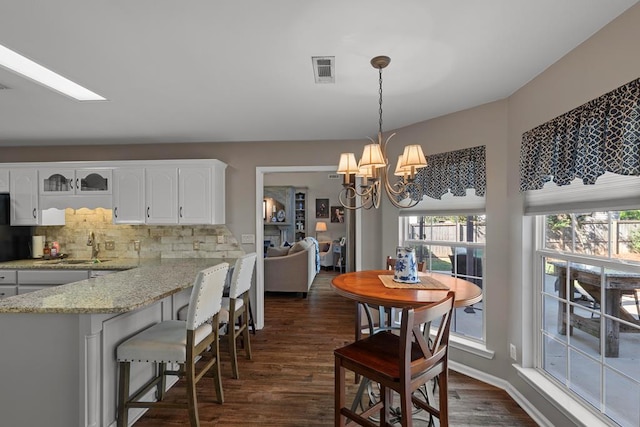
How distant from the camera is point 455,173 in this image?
276cm

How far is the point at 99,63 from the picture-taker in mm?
1922

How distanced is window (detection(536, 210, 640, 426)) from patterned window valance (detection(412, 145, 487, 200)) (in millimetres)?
571

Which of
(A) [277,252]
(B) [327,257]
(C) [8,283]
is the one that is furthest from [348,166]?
(B) [327,257]

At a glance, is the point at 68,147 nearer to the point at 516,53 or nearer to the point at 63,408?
the point at 63,408

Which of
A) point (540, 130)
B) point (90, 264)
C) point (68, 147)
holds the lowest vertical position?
point (90, 264)

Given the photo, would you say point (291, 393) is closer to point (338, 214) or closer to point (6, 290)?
point (6, 290)

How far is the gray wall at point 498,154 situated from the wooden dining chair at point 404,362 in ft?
3.46

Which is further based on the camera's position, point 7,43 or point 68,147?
point 68,147

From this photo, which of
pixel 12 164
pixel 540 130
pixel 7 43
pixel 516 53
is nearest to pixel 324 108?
pixel 516 53

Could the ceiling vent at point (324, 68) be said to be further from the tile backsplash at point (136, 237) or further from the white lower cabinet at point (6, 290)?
the white lower cabinet at point (6, 290)

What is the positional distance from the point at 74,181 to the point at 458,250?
4294mm

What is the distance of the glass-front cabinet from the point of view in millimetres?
3598

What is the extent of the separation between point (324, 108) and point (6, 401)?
283 cm

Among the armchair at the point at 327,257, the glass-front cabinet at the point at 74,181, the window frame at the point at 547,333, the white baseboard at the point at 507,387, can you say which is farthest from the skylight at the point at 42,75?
the armchair at the point at 327,257
